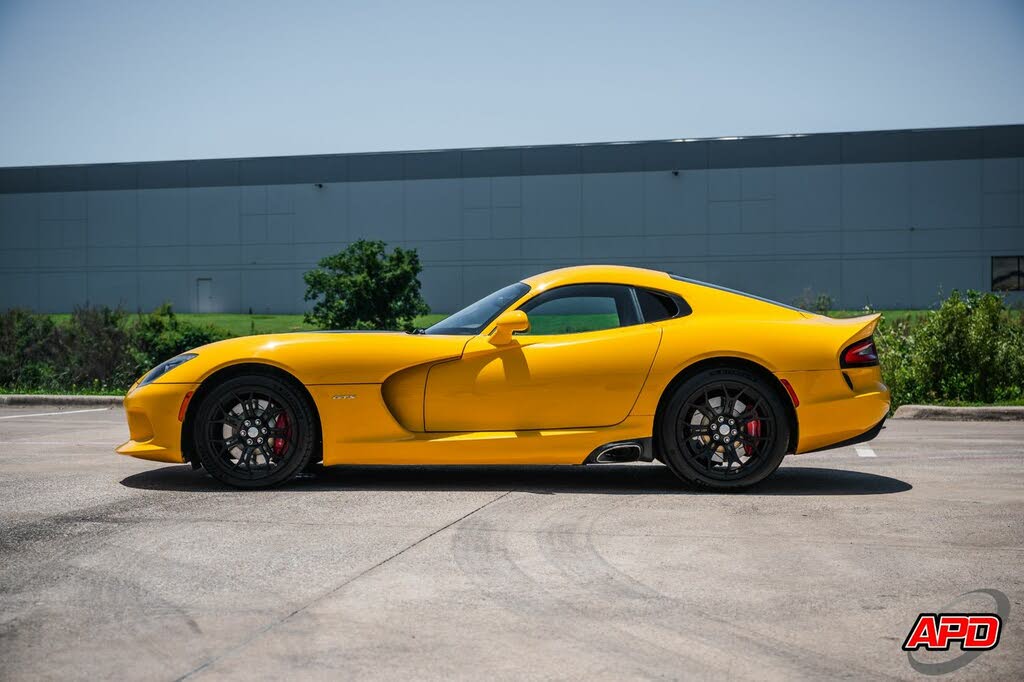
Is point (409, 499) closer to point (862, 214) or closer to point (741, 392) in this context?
point (741, 392)

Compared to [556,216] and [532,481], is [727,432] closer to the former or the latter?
[532,481]

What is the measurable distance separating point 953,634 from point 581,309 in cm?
334

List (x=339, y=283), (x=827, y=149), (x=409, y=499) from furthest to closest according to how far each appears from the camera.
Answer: (x=827, y=149) < (x=339, y=283) < (x=409, y=499)

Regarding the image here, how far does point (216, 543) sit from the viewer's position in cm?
459

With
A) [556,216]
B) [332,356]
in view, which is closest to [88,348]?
[332,356]

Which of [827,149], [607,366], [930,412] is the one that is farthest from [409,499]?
[827,149]

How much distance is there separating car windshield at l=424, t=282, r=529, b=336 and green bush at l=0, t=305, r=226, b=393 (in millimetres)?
11150

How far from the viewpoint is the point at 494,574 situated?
4.04 meters

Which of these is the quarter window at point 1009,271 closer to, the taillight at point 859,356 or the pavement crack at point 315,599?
the taillight at point 859,356

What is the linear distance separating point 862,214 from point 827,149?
119 inches

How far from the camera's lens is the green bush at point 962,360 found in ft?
42.0

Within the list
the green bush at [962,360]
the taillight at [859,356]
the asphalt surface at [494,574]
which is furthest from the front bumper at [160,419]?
the green bush at [962,360]

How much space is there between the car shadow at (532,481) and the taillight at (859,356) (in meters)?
0.78

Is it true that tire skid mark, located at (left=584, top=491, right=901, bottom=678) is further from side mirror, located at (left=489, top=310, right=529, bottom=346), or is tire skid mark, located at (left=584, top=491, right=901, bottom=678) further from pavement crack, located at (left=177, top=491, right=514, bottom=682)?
side mirror, located at (left=489, top=310, right=529, bottom=346)
